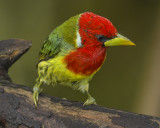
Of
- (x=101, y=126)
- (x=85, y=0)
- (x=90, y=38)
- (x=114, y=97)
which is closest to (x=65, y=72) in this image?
(x=90, y=38)

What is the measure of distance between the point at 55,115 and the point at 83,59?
1.68 ft

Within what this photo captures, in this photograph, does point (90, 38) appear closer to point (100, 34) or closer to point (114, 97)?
point (100, 34)

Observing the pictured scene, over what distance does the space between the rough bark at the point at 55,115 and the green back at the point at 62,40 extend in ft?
1.35

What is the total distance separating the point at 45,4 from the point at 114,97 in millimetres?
1872

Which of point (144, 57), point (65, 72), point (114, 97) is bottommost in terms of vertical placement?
point (114, 97)

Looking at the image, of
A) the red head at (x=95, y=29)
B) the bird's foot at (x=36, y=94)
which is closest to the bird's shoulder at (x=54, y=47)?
the red head at (x=95, y=29)

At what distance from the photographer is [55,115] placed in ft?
7.34

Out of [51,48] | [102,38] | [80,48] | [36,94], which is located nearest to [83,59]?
[80,48]

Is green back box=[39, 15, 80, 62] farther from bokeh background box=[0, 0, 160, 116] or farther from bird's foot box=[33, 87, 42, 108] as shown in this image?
bokeh background box=[0, 0, 160, 116]

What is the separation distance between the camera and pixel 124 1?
414cm

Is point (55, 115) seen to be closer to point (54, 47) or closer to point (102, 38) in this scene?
point (54, 47)

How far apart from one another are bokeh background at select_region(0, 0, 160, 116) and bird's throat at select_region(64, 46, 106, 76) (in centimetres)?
192

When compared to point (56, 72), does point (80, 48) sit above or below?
above

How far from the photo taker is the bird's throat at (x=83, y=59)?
2.36 metres
